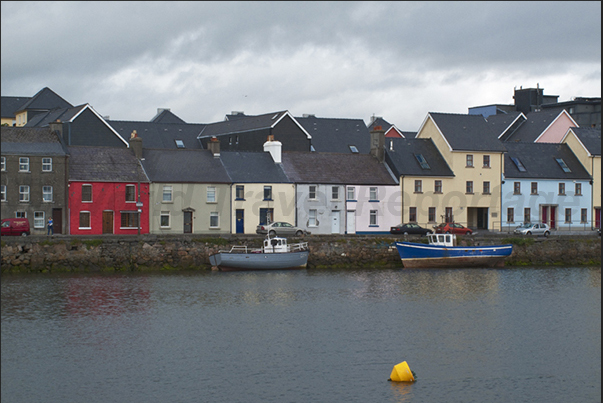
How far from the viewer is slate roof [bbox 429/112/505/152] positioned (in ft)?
233

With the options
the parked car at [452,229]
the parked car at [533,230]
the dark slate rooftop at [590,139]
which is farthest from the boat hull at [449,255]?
the dark slate rooftop at [590,139]

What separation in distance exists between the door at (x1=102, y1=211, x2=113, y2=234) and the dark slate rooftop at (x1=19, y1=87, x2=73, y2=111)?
5244 centimetres

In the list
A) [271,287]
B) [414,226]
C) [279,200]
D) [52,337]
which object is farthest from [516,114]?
[52,337]

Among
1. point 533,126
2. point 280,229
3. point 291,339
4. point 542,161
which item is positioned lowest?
point 291,339

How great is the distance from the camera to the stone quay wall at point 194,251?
48.9 metres

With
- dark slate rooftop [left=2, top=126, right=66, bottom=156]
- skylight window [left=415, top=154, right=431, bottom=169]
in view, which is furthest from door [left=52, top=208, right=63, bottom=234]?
skylight window [left=415, top=154, right=431, bottom=169]

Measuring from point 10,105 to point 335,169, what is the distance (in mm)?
69400

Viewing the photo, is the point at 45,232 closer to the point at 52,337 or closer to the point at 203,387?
the point at 52,337

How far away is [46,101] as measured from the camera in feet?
354

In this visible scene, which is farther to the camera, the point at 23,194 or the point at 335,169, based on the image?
the point at 335,169

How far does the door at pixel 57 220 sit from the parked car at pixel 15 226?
4.18 m

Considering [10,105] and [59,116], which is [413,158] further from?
[10,105]

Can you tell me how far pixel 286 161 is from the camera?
2606 inches

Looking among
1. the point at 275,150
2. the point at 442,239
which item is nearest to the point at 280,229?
the point at 275,150
